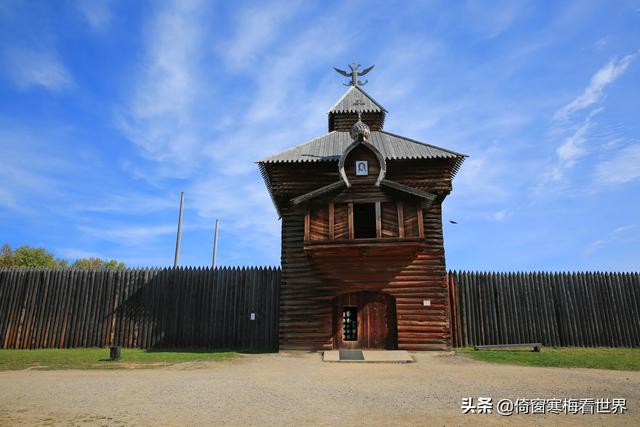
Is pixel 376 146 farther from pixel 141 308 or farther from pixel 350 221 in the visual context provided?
pixel 141 308

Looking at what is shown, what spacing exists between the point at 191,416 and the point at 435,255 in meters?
13.2

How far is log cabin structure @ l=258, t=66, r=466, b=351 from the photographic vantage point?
1669 centimetres

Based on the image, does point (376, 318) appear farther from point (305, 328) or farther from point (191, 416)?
point (191, 416)

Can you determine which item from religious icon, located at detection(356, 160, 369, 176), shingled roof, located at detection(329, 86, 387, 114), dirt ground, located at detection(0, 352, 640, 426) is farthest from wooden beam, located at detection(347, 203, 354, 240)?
shingled roof, located at detection(329, 86, 387, 114)

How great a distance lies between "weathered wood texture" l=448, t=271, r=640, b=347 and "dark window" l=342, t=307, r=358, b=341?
473cm

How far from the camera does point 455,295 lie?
19.0 m

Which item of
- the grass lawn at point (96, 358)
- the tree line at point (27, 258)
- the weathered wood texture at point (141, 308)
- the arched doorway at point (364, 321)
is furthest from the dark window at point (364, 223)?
the tree line at point (27, 258)

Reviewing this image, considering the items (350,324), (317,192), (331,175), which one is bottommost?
(350,324)

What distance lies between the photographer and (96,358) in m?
15.2

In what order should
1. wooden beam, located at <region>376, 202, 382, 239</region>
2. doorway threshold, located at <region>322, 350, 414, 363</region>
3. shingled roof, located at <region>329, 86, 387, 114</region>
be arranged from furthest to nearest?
shingled roof, located at <region>329, 86, 387, 114</region> → wooden beam, located at <region>376, 202, 382, 239</region> → doorway threshold, located at <region>322, 350, 414, 363</region>

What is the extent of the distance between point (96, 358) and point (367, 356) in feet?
32.2

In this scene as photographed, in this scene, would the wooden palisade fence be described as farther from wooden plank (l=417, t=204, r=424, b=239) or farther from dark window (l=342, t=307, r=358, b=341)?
wooden plank (l=417, t=204, r=424, b=239)

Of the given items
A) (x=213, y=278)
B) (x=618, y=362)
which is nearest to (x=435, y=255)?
(x=618, y=362)

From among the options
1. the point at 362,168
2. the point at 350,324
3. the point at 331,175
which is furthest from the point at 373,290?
the point at 331,175
